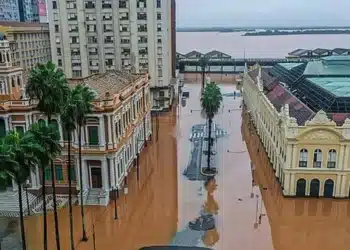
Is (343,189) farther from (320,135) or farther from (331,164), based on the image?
(320,135)

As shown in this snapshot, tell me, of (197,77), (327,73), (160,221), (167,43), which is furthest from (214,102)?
(197,77)

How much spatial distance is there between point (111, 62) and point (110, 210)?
5356 cm

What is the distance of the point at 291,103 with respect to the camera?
182 feet

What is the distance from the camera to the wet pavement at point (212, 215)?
35844 millimetres

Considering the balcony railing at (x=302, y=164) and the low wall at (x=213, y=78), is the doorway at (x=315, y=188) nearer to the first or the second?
the balcony railing at (x=302, y=164)

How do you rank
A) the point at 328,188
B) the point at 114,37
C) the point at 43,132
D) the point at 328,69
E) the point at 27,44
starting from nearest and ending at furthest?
1. the point at 43,132
2. the point at 328,188
3. the point at 328,69
4. the point at 114,37
5. the point at 27,44

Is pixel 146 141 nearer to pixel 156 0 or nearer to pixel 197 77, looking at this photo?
pixel 156 0

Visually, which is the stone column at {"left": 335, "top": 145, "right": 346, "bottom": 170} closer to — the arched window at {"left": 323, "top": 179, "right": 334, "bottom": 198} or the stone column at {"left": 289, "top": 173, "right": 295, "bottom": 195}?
the arched window at {"left": 323, "top": 179, "right": 334, "bottom": 198}

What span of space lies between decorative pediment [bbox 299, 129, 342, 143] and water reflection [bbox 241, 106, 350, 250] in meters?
7.25

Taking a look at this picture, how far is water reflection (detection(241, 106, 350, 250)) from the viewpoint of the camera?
35562 mm

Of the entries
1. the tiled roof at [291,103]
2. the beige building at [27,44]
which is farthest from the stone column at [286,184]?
the beige building at [27,44]

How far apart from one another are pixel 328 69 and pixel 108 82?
46031 mm

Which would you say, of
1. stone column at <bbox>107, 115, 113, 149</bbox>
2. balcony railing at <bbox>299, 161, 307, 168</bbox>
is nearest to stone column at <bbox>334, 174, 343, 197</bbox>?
balcony railing at <bbox>299, 161, 307, 168</bbox>

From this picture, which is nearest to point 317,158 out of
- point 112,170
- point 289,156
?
point 289,156
